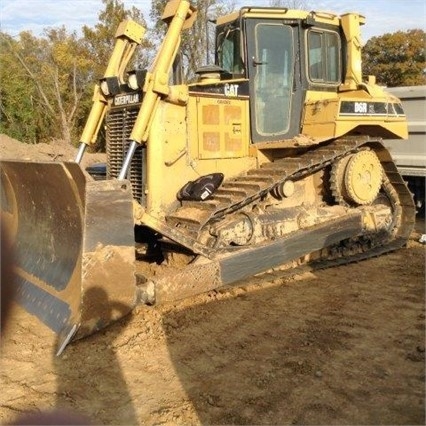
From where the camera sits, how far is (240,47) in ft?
19.7

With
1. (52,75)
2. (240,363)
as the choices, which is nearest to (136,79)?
(240,363)

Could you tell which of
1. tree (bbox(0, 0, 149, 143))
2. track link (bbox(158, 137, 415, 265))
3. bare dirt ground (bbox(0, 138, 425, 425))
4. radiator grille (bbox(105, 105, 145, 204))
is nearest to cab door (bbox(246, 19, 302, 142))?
track link (bbox(158, 137, 415, 265))

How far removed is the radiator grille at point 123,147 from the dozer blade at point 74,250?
3.14 ft

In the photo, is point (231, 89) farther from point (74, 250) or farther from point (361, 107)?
point (74, 250)

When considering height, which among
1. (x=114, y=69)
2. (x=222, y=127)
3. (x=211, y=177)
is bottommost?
(x=211, y=177)

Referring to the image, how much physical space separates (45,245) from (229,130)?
2295 mm

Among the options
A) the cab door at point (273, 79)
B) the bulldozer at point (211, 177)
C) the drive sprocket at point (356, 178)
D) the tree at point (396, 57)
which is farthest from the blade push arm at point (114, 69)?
the tree at point (396, 57)

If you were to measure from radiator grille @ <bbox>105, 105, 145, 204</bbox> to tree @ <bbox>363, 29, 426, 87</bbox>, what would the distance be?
65.7 ft

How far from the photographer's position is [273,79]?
613 cm

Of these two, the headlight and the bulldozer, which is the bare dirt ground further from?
the headlight

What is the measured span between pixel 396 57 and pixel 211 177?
21871mm

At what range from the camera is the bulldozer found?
4.34 metres

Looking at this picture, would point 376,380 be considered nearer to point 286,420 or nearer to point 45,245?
point 286,420

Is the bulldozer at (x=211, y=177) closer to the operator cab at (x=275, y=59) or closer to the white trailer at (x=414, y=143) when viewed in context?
the operator cab at (x=275, y=59)
